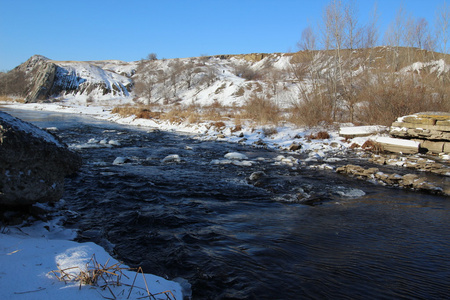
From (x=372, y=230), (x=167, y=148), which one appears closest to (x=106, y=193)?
(x=372, y=230)

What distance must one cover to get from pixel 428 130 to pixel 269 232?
34.0ft

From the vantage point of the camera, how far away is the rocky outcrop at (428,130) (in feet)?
34.3

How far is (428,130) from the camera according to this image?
10.8 meters

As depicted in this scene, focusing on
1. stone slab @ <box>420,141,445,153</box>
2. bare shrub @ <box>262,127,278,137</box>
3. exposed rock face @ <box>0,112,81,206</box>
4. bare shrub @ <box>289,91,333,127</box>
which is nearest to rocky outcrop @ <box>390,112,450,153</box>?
stone slab @ <box>420,141,445,153</box>

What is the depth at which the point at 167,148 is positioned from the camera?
12.7 meters

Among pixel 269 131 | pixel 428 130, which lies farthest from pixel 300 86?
pixel 428 130

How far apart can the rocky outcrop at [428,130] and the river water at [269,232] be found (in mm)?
5817

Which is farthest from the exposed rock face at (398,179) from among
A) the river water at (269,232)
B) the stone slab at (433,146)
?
the stone slab at (433,146)

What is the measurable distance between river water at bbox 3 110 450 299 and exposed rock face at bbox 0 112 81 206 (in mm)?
735

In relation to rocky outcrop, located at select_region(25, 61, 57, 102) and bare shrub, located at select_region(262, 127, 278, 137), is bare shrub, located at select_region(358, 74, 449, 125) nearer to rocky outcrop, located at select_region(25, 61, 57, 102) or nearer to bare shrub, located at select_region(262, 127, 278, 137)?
bare shrub, located at select_region(262, 127, 278, 137)

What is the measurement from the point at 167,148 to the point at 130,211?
8.13 meters

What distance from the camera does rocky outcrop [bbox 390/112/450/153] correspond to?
34.3 ft

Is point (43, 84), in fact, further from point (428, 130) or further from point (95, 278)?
point (95, 278)

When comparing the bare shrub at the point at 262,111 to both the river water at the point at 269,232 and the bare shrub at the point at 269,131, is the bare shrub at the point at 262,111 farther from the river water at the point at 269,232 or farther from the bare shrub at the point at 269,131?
the river water at the point at 269,232
